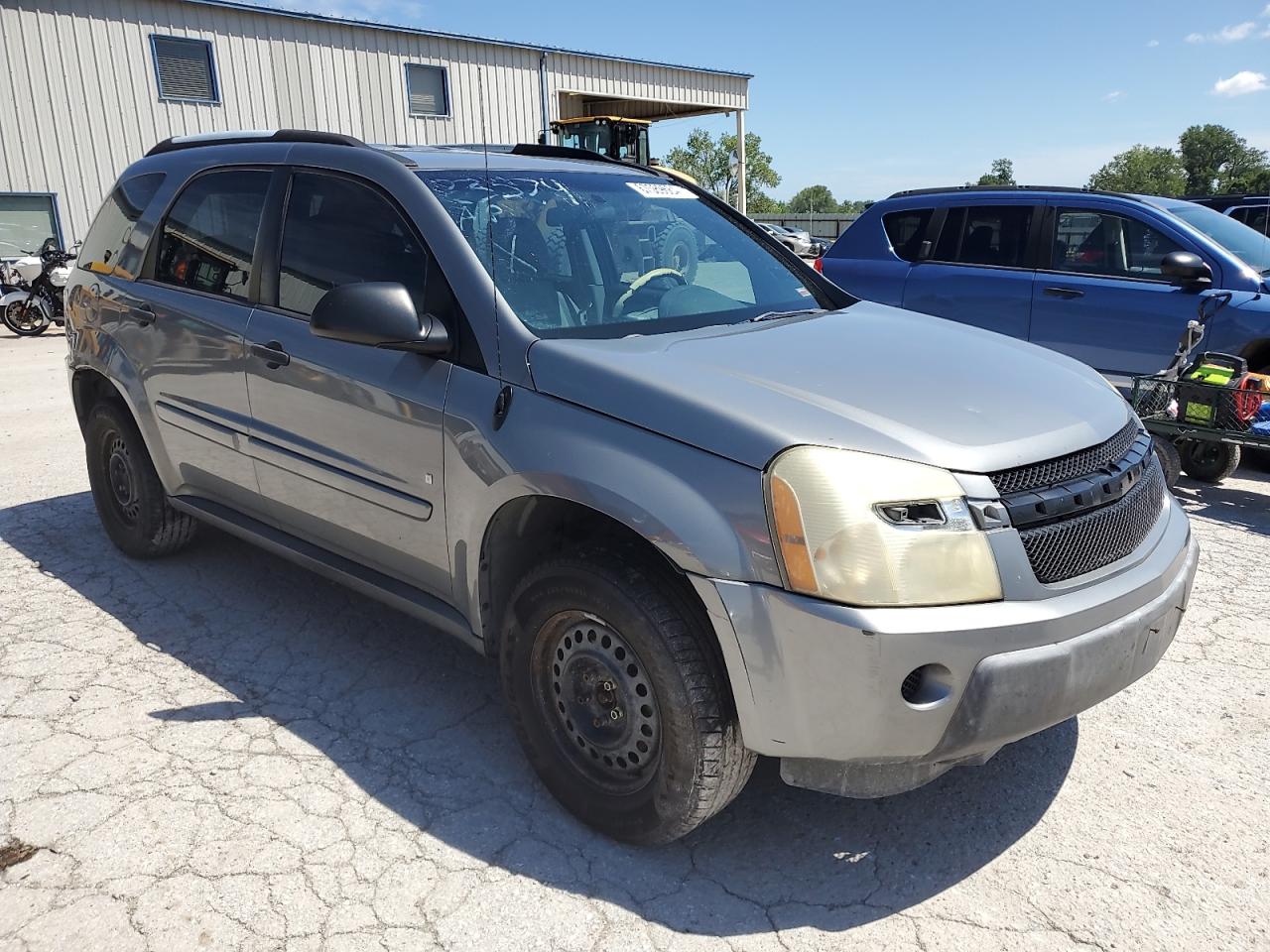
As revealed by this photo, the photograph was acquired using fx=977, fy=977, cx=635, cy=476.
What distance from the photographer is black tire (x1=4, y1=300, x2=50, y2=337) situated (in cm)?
1453

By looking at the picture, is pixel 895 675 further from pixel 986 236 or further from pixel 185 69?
pixel 185 69

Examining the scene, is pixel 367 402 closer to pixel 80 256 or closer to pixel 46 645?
pixel 46 645

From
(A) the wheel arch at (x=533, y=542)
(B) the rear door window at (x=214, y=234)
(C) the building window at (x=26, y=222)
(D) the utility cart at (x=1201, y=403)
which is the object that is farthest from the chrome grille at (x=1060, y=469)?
(C) the building window at (x=26, y=222)

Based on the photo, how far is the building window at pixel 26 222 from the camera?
17.6 m

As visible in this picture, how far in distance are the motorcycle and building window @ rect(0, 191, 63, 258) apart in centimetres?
317

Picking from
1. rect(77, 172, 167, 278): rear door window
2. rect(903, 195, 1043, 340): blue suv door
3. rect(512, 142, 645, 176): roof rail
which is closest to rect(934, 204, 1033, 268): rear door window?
rect(903, 195, 1043, 340): blue suv door

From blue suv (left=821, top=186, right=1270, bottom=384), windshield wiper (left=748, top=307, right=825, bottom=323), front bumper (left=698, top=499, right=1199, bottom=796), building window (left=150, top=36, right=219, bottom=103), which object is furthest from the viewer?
building window (left=150, top=36, right=219, bottom=103)

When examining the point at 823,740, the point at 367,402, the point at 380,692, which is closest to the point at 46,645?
the point at 380,692

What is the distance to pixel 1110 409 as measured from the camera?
111 inches

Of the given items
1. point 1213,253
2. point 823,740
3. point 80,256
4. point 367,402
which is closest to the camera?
point 823,740

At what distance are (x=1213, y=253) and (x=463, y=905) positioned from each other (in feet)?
20.7

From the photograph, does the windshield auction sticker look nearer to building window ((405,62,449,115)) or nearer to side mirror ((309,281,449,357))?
side mirror ((309,281,449,357))

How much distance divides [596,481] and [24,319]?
1549 cm

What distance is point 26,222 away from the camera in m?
17.8
